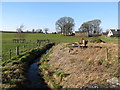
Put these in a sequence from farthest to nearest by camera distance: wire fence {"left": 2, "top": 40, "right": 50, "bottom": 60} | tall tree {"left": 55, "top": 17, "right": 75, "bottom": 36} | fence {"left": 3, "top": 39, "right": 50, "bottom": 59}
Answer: tall tree {"left": 55, "top": 17, "right": 75, "bottom": 36}, fence {"left": 3, "top": 39, "right": 50, "bottom": 59}, wire fence {"left": 2, "top": 40, "right": 50, "bottom": 60}

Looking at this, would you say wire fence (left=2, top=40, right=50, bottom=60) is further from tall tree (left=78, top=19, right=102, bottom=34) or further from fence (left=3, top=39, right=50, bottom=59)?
tall tree (left=78, top=19, right=102, bottom=34)

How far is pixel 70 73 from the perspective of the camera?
37.6ft

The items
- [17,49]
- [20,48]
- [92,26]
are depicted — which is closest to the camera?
[17,49]

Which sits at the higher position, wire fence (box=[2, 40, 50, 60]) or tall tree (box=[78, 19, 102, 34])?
tall tree (box=[78, 19, 102, 34])

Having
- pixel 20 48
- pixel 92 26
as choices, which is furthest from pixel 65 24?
pixel 20 48

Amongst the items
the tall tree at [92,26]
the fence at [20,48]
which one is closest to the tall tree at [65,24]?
the tall tree at [92,26]

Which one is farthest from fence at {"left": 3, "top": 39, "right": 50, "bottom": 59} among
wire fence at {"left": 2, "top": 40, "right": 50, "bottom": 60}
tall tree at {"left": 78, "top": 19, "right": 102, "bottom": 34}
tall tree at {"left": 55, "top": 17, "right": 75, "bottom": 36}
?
tall tree at {"left": 78, "top": 19, "right": 102, "bottom": 34}

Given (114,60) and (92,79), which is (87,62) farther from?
(92,79)

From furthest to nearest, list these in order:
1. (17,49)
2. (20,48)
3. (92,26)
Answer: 1. (92,26)
2. (20,48)
3. (17,49)

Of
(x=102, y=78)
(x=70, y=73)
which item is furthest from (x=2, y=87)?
(x=102, y=78)

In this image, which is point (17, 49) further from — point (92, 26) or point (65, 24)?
point (92, 26)

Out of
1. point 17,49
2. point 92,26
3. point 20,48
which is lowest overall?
point 20,48

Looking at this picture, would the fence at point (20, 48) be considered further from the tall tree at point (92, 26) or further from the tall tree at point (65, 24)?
the tall tree at point (92, 26)

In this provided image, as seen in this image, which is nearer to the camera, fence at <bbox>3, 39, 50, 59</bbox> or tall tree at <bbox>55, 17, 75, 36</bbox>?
fence at <bbox>3, 39, 50, 59</bbox>
